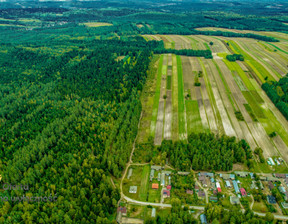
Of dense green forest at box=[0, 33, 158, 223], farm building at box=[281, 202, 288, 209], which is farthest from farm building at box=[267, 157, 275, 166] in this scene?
dense green forest at box=[0, 33, 158, 223]

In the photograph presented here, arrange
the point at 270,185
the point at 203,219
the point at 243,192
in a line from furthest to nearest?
the point at 270,185 → the point at 243,192 → the point at 203,219

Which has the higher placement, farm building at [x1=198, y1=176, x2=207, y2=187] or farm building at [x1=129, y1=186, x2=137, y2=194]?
farm building at [x1=198, y1=176, x2=207, y2=187]

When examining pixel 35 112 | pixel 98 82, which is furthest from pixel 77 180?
pixel 98 82

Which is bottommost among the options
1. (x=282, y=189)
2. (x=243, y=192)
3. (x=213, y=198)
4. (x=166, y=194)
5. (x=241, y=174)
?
(x=166, y=194)

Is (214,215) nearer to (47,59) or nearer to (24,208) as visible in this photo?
(24,208)

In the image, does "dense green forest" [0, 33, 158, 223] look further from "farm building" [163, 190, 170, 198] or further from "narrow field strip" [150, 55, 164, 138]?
"farm building" [163, 190, 170, 198]

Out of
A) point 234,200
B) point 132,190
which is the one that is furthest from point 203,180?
point 132,190

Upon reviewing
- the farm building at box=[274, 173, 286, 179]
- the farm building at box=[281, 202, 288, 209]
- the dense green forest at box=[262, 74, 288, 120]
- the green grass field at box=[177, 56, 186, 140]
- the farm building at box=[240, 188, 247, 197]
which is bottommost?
the green grass field at box=[177, 56, 186, 140]

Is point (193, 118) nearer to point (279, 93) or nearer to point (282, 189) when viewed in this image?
point (282, 189)
